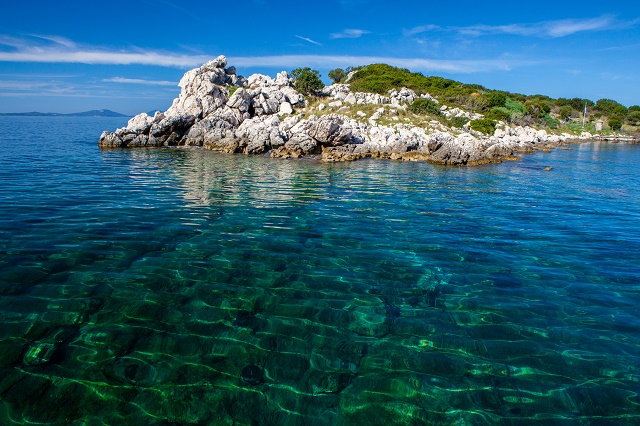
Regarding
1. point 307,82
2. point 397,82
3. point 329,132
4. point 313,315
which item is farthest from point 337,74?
point 313,315

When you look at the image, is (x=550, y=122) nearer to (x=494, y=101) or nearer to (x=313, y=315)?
(x=494, y=101)

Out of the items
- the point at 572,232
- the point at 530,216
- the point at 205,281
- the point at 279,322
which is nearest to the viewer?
the point at 279,322

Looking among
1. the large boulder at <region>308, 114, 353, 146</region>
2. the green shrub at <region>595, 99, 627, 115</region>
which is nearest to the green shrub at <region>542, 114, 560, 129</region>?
the green shrub at <region>595, 99, 627, 115</region>

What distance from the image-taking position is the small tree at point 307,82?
78.4 m

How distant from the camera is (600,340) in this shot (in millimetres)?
7379

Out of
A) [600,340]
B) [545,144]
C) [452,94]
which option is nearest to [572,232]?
[600,340]

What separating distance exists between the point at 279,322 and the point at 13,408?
14.5 feet

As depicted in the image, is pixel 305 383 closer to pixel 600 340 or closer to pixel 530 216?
pixel 600 340

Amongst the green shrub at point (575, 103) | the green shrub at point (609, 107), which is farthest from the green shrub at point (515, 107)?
the green shrub at point (609, 107)

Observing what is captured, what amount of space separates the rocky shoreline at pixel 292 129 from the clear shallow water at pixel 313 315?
28.0m

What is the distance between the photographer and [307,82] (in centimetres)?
7831

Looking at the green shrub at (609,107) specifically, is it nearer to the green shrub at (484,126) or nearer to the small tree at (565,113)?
the small tree at (565,113)

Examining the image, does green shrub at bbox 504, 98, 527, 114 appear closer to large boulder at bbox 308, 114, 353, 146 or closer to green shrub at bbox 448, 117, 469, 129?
green shrub at bbox 448, 117, 469, 129

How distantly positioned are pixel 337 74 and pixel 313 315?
390ft
